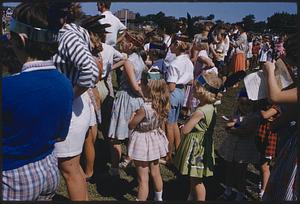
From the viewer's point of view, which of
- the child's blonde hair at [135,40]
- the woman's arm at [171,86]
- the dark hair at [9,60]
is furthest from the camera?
the woman's arm at [171,86]

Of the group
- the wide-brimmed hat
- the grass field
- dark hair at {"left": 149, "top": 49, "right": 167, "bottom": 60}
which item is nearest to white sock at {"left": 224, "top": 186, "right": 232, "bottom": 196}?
the grass field

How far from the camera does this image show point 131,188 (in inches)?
152

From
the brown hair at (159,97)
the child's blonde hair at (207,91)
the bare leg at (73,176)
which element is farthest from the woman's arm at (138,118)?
the bare leg at (73,176)

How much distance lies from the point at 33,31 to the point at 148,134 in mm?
1541

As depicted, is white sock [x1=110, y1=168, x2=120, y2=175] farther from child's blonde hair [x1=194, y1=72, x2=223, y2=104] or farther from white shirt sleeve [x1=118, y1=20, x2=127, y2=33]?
white shirt sleeve [x1=118, y1=20, x2=127, y2=33]

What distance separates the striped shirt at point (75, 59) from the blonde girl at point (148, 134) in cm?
84

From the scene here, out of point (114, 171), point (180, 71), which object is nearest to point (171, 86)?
point (180, 71)

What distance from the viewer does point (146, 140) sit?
3295 millimetres

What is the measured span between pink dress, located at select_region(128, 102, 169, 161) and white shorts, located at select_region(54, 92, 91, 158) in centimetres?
66

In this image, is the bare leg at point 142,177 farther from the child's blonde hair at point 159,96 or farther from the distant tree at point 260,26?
the distant tree at point 260,26

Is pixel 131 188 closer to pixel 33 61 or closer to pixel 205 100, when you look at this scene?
pixel 205 100

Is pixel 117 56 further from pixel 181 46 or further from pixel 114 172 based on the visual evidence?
pixel 114 172

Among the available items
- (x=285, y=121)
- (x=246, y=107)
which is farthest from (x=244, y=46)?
(x=285, y=121)

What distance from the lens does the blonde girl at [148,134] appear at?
3299 millimetres
